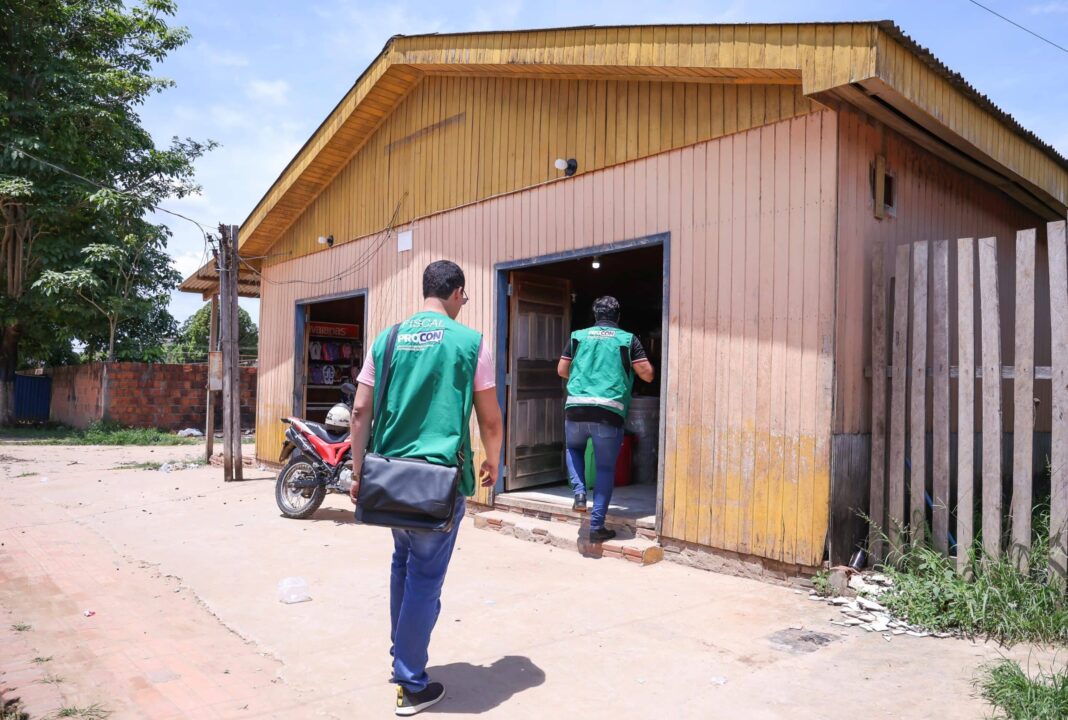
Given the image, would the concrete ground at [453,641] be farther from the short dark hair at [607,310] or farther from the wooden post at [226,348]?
the wooden post at [226,348]

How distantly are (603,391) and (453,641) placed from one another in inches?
90.1

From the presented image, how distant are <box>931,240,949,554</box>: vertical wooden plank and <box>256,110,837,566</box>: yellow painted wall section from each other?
1.97ft

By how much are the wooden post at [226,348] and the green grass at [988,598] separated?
8.12 m

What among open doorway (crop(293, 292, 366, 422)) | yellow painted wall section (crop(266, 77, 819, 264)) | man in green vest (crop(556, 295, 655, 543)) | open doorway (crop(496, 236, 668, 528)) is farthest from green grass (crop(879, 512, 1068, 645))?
open doorway (crop(293, 292, 366, 422))

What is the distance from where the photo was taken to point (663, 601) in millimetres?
4465

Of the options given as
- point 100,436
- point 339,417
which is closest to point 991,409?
point 339,417

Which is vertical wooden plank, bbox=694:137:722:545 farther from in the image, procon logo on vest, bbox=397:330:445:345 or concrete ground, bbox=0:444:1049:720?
procon logo on vest, bbox=397:330:445:345

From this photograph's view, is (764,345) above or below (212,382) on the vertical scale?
above

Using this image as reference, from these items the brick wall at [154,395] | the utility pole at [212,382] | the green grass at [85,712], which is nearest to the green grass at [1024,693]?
the green grass at [85,712]

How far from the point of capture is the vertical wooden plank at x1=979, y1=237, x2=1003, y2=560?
13.4 ft

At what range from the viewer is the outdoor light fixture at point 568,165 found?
20.9ft

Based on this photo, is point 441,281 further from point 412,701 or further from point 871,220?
point 871,220

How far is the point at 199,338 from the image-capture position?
29.1m

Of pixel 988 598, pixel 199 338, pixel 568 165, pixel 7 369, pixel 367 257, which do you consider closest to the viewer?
pixel 988 598
